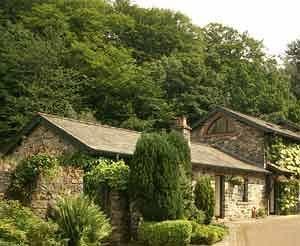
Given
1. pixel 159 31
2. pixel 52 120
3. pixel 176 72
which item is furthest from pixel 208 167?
pixel 159 31

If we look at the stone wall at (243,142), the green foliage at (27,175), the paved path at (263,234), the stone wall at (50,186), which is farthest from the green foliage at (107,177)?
the stone wall at (243,142)

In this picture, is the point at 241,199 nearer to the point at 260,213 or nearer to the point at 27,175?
the point at 260,213

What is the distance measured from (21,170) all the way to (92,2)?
33.9 m

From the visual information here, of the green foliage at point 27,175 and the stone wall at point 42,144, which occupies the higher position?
the stone wall at point 42,144

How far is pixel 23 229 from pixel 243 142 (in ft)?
64.1

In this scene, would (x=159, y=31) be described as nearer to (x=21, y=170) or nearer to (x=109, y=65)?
(x=109, y=65)

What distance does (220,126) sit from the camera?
31734 millimetres

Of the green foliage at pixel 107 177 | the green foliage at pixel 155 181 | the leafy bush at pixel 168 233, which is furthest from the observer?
the green foliage at pixel 107 177

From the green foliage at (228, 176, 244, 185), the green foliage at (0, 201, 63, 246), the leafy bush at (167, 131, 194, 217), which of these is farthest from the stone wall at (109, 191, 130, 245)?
the green foliage at (228, 176, 244, 185)

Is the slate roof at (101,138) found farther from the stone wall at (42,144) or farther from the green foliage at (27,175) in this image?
the green foliage at (27,175)

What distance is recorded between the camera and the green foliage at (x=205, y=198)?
19562 mm

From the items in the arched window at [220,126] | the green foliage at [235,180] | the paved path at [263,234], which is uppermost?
the arched window at [220,126]

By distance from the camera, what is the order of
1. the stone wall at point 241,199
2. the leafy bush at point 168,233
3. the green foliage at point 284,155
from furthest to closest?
the green foliage at point 284,155 → the stone wall at point 241,199 → the leafy bush at point 168,233

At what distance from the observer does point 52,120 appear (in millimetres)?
20031
